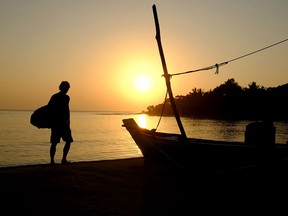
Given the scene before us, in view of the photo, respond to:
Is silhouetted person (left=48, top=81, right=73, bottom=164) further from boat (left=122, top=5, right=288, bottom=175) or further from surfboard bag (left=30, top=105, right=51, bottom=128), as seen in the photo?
boat (left=122, top=5, right=288, bottom=175)

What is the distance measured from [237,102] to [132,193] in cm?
10488

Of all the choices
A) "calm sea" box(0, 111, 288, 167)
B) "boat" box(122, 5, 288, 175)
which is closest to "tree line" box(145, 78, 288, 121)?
"calm sea" box(0, 111, 288, 167)

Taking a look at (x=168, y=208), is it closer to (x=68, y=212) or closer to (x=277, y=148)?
(x=68, y=212)

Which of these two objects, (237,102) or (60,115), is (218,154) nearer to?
(60,115)

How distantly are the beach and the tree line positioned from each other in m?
78.8

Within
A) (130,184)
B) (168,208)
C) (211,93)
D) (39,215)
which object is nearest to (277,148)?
(168,208)

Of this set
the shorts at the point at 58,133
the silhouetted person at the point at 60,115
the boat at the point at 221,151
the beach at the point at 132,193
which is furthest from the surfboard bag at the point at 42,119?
the boat at the point at 221,151

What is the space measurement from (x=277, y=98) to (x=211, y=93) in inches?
1200

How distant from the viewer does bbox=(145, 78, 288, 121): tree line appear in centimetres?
9181

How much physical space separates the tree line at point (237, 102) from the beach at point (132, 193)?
7876cm

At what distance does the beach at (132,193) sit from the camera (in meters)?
5.07

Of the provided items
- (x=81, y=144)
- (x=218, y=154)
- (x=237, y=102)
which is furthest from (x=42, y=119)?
(x=237, y=102)

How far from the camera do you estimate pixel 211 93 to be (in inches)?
4633

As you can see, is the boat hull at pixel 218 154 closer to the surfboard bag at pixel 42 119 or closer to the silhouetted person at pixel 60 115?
the silhouetted person at pixel 60 115
